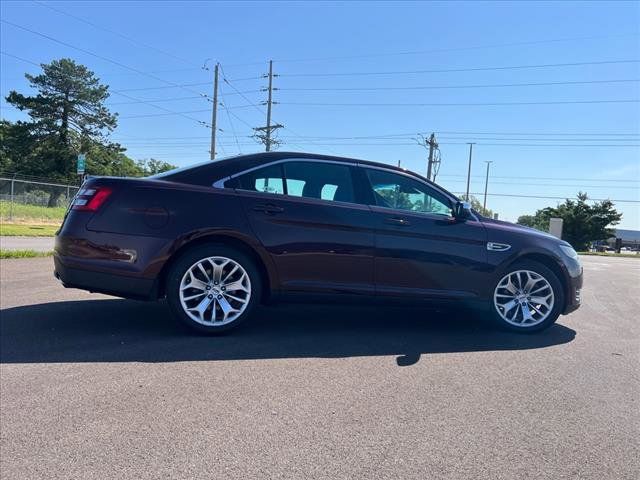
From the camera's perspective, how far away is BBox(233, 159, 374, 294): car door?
443cm

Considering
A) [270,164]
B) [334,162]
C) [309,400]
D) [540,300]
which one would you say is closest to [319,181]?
[334,162]

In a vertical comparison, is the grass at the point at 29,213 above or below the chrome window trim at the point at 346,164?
below

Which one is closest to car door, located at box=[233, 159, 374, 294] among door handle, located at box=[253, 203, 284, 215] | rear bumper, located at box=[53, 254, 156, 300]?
door handle, located at box=[253, 203, 284, 215]

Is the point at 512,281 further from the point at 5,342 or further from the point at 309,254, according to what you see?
the point at 5,342

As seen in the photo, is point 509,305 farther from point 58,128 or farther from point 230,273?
point 58,128

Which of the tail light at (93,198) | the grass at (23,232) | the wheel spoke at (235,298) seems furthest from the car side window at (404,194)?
the grass at (23,232)

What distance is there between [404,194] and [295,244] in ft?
4.08

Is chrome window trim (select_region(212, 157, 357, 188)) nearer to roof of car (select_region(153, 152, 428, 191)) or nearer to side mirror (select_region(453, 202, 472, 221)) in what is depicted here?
roof of car (select_region(153, 152, 428, 191))

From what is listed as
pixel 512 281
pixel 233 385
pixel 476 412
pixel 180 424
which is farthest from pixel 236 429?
pixel 512 281

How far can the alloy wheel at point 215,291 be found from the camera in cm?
428

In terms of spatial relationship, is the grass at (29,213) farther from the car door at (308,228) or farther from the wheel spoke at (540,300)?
the wheel spoke at (540,300)

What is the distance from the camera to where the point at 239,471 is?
7.76ft

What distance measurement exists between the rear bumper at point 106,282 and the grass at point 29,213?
26.7m

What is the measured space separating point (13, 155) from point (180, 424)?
2663 inches
